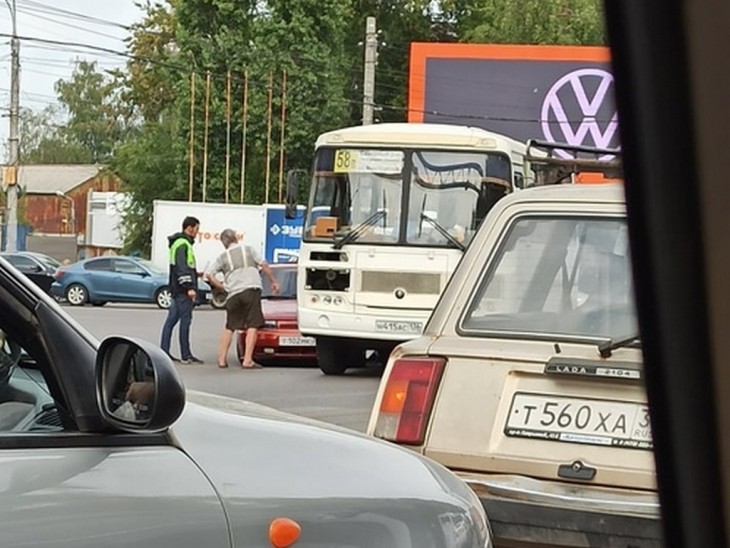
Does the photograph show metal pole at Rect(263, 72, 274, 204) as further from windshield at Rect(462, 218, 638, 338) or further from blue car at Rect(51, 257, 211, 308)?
windshield at Rect(462, 218, 638, 338)

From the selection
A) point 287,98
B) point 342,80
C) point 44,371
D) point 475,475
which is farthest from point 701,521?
point 342,80

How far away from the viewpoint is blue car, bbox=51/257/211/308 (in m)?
28.3

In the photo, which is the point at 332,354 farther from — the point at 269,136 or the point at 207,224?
the point at 269,136

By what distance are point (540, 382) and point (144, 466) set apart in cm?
215

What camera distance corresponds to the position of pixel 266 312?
585 inches

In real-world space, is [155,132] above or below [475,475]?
above

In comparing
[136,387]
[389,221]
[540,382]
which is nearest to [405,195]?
[389,221]

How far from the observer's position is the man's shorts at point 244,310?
536 inches

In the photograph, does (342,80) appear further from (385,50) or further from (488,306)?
(488,306)

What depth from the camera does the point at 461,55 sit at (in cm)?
3244

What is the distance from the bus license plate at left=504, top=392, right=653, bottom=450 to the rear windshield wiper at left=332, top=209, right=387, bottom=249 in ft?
29.4

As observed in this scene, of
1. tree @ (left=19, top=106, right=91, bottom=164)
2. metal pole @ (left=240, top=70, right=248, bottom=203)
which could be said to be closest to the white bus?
metal pole @ (left=240, top=70, right=248, bottom=203)

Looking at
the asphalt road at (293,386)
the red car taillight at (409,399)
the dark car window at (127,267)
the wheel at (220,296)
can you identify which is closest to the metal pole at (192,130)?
the dark car window at (127,267)

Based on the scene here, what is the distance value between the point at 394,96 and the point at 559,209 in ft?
150
